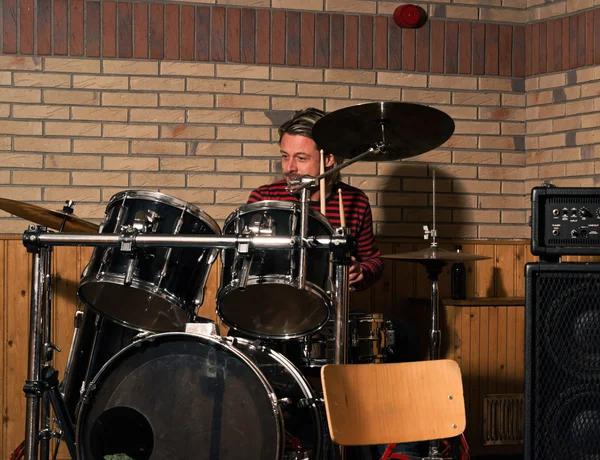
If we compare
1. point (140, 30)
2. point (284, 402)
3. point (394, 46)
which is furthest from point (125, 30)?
point (284, 402)

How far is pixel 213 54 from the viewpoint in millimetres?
4340

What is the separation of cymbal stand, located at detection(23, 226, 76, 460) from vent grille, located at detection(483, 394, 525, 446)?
2.26 m

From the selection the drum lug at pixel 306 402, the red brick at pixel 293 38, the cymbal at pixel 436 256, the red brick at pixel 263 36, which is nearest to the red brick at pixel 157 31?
the red brick at pixel 263 36

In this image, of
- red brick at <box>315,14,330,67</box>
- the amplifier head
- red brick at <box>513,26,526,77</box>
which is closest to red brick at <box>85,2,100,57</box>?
red brick at <box>315,14,330,67</box>

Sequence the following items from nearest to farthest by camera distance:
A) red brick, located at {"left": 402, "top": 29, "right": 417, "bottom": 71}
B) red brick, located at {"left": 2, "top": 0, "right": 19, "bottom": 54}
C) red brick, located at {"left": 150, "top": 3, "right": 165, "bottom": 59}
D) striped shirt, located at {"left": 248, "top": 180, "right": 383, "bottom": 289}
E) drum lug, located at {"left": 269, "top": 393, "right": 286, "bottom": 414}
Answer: drum lug, located at {"left": 269, "top": 393, "right": 286, "bottom": 414} → striped shirt, located at {"left": 248, "top": 180, "right": 383, "bottom": 289} → red brick, located at {"left": 2, "top": 0, "right": 19, "bottom": 54} → red brick, located at {"left": 150, "top": 3, "right": 165, "bottom": 59} → red brick, located at {"left": 402, "top": 29, "right": 417, "bottom": 71}

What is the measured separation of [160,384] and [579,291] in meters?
1.31

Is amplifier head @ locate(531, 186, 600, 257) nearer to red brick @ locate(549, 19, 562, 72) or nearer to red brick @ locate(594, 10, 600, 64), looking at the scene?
red brick @ locate(594, 10, 600, 64)

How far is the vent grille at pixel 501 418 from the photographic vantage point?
13.8 feet

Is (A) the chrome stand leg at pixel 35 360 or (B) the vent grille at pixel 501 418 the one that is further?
(B) the vent grille at pixel 501 418

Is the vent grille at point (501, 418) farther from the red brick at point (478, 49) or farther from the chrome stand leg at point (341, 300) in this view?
the chrome stand leg at point (341, 300)

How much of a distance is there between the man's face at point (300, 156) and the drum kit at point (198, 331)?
0.65m

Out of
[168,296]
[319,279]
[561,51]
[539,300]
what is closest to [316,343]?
[319,279]

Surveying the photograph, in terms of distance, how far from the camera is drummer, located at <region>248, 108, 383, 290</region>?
12.0ft

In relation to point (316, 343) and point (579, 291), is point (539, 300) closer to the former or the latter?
point (579, 291)
